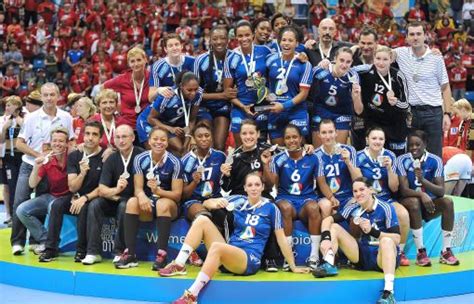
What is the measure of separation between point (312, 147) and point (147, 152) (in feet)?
5.38

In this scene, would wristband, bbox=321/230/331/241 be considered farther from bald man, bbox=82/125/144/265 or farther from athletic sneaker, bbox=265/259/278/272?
bald man, bbox=82/125/144/265

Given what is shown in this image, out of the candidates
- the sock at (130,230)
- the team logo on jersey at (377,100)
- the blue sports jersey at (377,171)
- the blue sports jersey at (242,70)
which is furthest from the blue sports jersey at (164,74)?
the blue sports jersey at (377,171)

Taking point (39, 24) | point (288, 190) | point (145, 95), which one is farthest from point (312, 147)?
point (39, 24)

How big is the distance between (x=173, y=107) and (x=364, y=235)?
236 centimetres

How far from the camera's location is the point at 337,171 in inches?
375

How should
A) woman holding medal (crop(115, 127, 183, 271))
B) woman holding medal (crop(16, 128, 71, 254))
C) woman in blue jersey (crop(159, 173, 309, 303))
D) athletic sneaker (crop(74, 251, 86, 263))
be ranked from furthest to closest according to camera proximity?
Answer: woman holding medal (crop(16, 128, 71, 254)), athletic sneaker (crop(74, 251, 86, 263)), woman holding medal (crop(115, 127, 183, 271)), woman in blue jersey (crop(159, 173, 309, 303))

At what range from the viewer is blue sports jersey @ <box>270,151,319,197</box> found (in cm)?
943

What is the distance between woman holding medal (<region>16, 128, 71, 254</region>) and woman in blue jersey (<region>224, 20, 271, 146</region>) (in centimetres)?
177

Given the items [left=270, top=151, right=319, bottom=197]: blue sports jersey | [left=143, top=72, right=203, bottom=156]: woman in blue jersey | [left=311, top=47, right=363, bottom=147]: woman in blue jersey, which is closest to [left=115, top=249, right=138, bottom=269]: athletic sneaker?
[left=143, top=72, right=203, bottom=156]: woman in blue jersey

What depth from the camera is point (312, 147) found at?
9539 millimetres

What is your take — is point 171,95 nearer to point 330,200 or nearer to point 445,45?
point 330,200

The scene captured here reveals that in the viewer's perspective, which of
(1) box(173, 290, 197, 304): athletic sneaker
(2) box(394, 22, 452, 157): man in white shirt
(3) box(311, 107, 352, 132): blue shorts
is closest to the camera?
(1) box(173, 290, 197, 304): athletic sneaker

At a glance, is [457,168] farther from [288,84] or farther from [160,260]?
[160,260]

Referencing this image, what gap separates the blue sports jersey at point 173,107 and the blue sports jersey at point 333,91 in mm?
1244
